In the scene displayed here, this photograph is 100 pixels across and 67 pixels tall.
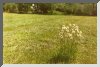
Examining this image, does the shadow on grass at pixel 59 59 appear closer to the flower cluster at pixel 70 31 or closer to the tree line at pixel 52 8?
the flower cluster at pixel 70 31

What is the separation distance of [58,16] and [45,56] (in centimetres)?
52

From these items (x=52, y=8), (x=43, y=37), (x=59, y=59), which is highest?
(x=52, y=8)

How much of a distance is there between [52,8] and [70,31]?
36 cm

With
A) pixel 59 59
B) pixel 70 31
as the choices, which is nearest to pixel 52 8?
pixel 70 31

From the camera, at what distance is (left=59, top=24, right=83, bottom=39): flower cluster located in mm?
5703

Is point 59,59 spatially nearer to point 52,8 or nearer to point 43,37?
point 43,37

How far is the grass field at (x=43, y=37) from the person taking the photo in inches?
223

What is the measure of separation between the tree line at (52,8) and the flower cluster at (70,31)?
0.17 meters

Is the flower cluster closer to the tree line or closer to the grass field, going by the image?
the grass field

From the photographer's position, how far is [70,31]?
5.71 m

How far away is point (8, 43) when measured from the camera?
223 inches

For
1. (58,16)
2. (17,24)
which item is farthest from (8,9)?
(58,16)

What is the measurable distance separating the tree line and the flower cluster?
175mm

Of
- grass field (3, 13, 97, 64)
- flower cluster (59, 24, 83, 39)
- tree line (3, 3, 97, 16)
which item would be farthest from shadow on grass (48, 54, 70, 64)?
tree line (3, 3, 97, 16)
